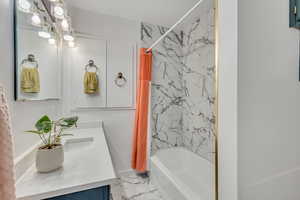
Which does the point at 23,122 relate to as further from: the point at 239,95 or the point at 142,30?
the point at 142,30

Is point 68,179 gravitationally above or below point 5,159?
below

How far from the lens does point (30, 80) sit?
0.96 m

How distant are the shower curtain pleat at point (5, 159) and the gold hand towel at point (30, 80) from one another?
1.94ft

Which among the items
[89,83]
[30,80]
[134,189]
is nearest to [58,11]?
[30,80]

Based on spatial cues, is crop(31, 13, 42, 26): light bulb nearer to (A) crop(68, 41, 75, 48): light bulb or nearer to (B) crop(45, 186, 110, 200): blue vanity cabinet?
(A) crop(68, 41, 75, 48): light bulb

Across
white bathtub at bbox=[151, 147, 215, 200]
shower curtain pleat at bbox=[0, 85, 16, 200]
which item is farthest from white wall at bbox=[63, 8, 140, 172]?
shower curtain pleat at bbox=[0, 85, 16, 200]

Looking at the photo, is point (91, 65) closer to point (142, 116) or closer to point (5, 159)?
point (142, 116)

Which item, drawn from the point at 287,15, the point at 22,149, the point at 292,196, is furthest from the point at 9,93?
the point at 292,196

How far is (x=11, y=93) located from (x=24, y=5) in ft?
1.88

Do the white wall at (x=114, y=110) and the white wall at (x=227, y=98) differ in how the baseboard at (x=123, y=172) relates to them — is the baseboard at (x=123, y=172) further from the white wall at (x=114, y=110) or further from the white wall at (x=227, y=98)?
the white wall at (x=227, y=98)

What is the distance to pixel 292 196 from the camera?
0.96 m

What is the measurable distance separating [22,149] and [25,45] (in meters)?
0.67

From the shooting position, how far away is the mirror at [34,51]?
82cm

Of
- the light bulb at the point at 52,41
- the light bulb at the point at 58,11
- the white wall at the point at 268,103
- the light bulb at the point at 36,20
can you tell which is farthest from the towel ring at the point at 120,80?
the white wall at the point at 268,103
